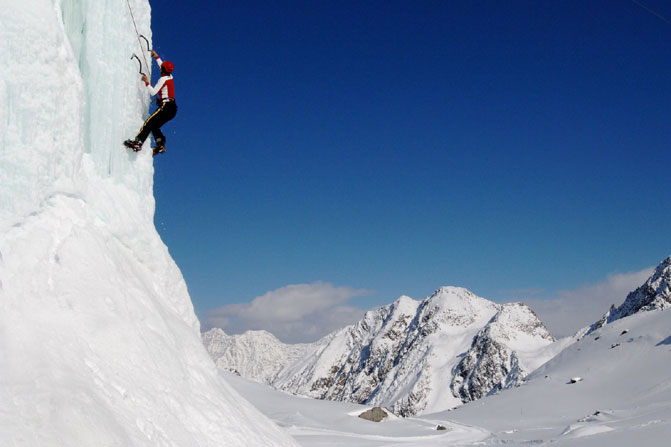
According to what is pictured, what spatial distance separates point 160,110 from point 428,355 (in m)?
131

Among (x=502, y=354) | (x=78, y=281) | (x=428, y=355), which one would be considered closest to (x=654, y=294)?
(x=502, y=354)

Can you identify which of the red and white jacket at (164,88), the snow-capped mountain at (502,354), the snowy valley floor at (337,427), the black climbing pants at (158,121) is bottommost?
the snowy valley floor at (337,427)

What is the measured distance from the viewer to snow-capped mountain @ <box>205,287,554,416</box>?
11094 cm

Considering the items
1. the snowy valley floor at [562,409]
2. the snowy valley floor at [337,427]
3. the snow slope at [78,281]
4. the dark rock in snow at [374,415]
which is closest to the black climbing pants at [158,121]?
the snow slope at [78,281]

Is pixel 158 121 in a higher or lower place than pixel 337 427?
higher

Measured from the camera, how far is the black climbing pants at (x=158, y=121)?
8.82 metres

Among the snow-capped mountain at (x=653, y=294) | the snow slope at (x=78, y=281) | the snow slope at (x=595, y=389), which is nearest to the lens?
the snow slope at (x=78, y=281)

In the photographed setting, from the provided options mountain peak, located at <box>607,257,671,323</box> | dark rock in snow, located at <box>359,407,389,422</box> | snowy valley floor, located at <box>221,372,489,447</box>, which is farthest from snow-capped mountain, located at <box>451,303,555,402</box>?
dark rock in snow, located at <box>359,407,389,422</box>

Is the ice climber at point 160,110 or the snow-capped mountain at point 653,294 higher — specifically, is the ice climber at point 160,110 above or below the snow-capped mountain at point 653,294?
below

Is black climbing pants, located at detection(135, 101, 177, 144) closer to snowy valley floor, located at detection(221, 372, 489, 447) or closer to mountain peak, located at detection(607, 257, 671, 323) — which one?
snowy valley floor, located at detection(221, 372, 489, 447)

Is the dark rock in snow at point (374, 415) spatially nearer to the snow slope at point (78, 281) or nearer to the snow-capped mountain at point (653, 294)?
the snow slope at point (78, 281)

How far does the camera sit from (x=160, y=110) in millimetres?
8906

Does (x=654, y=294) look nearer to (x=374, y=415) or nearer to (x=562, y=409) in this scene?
(x=562, y=409)

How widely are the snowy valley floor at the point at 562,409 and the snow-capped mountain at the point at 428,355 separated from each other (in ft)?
197
